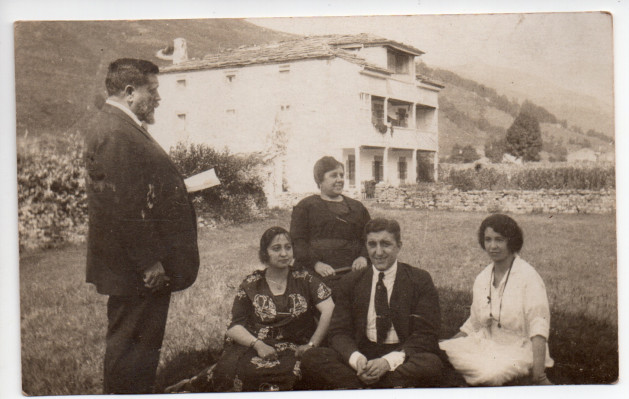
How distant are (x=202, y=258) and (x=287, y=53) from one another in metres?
1.60

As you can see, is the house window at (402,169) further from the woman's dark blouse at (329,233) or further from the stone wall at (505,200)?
the woman's dark blouse at (329,233)

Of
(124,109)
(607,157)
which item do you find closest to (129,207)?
(124,109)

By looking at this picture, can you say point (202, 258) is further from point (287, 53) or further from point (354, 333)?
point (287, 53)

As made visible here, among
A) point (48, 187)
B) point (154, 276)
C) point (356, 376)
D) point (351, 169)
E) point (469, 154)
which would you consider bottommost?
point (356, 376)

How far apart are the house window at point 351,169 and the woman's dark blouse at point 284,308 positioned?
795 millimetres

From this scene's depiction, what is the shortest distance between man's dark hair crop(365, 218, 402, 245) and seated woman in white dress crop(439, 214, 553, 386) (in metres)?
0.67

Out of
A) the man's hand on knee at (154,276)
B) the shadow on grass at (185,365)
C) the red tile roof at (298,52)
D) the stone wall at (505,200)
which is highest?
the red tile roof at (298,52)

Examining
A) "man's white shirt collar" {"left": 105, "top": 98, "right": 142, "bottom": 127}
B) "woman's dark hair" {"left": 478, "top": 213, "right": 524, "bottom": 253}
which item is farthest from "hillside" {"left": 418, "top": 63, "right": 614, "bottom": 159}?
"man's white shirt collar" {"left": 105, "top": 98, "right": 142, "bottom": 127}

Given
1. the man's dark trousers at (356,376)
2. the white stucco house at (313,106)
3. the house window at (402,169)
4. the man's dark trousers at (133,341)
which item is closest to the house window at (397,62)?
the white stucco house at (313,106)

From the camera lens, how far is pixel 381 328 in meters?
3.64

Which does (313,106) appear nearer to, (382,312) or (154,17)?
(154,17)

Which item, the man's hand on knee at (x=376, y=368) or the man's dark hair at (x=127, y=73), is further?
the man's dark hair at (x=127, y=73)

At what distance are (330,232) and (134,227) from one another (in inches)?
49.6

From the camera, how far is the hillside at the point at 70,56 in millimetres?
3930
